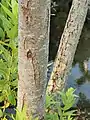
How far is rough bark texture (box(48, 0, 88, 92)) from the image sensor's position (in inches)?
92.4

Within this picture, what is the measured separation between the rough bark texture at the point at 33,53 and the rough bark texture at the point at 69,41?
1151 mm

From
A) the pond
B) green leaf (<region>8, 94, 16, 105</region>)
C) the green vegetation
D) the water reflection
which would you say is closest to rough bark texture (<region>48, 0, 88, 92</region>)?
the green vegetation

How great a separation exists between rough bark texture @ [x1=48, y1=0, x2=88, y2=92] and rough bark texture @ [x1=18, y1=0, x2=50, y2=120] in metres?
1.15

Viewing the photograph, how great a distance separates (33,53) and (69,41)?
4.46 feet

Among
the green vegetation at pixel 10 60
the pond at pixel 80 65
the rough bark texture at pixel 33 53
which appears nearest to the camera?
the rough bark texture at pixel 33 53

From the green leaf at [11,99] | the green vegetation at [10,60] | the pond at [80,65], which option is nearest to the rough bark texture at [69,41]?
the green vegetation at [10,60]

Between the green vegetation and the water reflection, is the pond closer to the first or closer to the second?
the water reflection

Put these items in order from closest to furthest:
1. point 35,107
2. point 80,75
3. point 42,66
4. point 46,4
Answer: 1. point 46,4
2. point 42,66
3. point 35,107
4. point 80,75

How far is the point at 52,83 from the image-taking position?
2732mm

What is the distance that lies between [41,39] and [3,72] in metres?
0.44

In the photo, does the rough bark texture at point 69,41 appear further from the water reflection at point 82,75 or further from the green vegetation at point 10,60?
the water reflection at point 82,75

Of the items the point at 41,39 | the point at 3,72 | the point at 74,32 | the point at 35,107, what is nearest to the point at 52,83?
the point at 74,32

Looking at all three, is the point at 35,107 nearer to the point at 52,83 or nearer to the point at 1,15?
the point at 1,15

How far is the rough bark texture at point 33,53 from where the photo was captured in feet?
3.53
